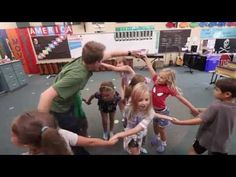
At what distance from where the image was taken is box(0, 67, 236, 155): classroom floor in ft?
6.55

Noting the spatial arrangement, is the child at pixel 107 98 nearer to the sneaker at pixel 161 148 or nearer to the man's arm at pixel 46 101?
the sneaker at pixel 161 148

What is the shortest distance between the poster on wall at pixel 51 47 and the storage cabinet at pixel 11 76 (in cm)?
134

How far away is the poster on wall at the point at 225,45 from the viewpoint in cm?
579

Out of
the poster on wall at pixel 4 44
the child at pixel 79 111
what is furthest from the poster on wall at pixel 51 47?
the child at pixel 79 111

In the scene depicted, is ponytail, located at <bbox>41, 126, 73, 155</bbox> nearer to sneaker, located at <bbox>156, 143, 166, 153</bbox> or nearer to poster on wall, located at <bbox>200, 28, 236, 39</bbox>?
sneaker, located at <bbox>156, 143, 166, 153</bbox>

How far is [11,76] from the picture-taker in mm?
4168

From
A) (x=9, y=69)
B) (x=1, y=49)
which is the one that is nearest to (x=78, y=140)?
(x=9, y=69)

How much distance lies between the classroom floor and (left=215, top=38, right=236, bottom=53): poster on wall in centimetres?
145

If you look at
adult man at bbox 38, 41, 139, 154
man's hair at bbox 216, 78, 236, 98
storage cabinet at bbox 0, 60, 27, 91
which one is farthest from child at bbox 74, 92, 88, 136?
storage cabinet at bbox 0, 60, 27, 91

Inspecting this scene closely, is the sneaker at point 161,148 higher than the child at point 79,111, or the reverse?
the child at point 79,111

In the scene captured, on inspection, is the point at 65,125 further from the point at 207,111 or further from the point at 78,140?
the point at 207,111

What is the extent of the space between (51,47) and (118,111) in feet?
13.1

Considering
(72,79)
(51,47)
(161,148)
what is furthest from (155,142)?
(51,47)
